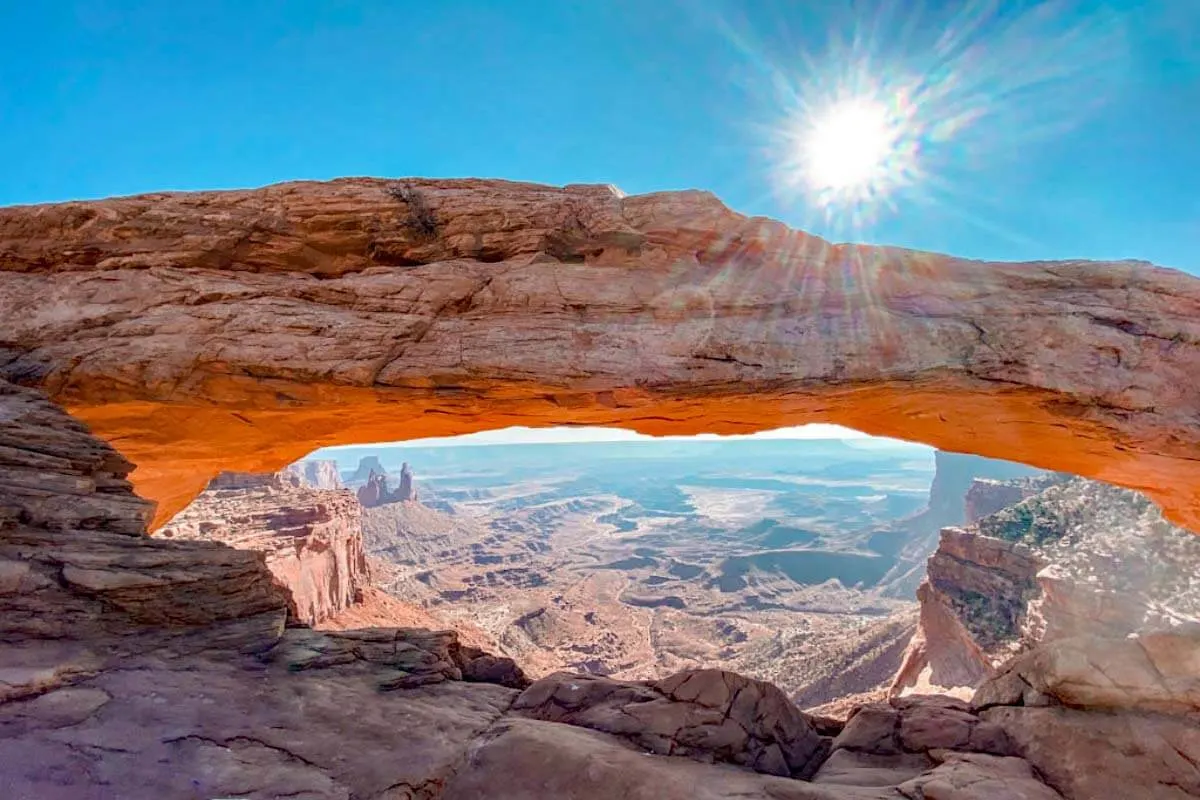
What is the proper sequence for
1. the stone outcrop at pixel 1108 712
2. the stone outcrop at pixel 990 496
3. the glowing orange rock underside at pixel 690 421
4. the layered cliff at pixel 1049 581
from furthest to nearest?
the stone outcrop at pixel 990 496, the layered cliff at pixel 1049 581, the glowing orange rock underside at pixel 690 421, the stone outcrop at pixel 1108 712

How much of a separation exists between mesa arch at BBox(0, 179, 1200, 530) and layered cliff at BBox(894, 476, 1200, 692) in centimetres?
1492

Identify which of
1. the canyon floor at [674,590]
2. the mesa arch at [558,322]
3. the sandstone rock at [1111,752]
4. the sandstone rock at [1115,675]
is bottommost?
the canyon floor at [674,590]

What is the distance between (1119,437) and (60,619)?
62.4 feet

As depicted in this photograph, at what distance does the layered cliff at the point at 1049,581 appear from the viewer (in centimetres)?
2328

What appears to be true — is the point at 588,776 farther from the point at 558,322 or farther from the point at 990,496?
the point at 990,496

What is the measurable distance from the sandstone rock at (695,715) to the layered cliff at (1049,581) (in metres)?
17.1

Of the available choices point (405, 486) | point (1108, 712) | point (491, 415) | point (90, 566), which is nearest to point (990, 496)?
point (1108, 712)

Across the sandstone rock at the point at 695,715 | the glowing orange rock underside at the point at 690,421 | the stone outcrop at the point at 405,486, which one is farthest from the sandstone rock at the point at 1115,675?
the stone outcrop at the point at 405,486

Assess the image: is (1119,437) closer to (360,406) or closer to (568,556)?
(360,406)

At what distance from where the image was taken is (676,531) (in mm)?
171625

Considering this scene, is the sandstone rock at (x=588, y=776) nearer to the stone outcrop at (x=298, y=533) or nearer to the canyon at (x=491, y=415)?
the canyon at (x=491, y=415)

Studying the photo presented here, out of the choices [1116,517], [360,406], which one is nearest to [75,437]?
[360,406]

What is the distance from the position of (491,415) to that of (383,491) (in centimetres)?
15234

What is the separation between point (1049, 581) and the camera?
2581 cm
